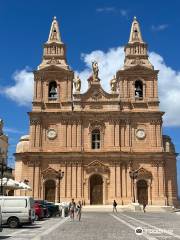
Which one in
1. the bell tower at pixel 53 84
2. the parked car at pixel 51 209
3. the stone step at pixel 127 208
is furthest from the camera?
the bell tower at pixel 53 84

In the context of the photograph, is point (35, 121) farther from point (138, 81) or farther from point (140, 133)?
point (138, 81)

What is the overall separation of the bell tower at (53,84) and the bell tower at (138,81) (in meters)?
7.08

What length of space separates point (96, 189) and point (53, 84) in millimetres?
15235

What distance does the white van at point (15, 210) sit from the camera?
23.8m

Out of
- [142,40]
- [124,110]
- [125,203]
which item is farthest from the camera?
A: [142,40]

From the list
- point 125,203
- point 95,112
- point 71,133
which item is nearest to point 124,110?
point 95,112

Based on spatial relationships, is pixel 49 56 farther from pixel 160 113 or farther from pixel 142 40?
pixel 160 113

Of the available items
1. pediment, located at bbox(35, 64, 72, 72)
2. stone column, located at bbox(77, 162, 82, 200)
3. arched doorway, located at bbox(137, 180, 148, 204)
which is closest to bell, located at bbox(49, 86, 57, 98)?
pediment, located at bbox(35, 64, 72, 72)

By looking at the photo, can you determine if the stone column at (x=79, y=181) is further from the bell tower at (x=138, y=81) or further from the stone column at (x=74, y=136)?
the bell tower at (x=138, y=81)

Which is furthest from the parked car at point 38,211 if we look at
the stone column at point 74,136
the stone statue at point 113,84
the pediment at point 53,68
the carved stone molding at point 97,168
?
the pediment at point 53,68

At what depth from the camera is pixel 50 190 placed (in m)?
54.2

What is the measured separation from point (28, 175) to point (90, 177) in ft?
25.6

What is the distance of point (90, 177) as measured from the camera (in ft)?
177

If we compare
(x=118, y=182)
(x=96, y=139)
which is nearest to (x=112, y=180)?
(x=118, y=182)
